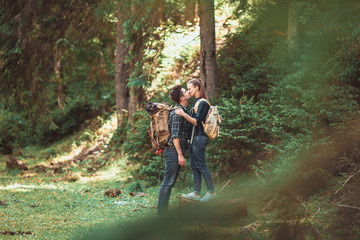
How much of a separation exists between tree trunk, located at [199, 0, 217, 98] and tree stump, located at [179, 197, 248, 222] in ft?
17.2

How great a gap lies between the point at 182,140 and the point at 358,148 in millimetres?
3145

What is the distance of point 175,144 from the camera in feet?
22.6

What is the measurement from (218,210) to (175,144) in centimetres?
130

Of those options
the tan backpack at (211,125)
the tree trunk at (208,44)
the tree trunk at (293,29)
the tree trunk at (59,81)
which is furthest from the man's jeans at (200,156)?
the tree trunk at (59,81)

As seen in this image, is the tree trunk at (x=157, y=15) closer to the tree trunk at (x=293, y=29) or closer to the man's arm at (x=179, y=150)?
the tree trunk at (x=293, y=29)

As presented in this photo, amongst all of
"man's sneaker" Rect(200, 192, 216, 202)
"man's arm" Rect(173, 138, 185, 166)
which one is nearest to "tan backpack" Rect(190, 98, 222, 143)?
"man's arm" Rect(173, 138, 185, 166)

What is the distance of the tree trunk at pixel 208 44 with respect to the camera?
11531mm

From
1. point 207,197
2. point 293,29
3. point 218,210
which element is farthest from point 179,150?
point 293,29

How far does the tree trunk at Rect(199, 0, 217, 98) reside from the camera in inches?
454

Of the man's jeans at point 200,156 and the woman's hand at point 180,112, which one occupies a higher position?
the woman's hand at point 180,112

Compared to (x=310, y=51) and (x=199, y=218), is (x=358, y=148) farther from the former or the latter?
(x=310, y=51)

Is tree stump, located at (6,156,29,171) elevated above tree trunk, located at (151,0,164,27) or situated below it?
below

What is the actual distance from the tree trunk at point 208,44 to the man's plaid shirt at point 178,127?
15.3ft

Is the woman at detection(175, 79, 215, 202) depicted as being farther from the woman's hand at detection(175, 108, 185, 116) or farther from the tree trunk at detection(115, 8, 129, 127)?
the tree trunk at detection(115, 8, 129, 127)
